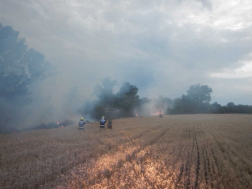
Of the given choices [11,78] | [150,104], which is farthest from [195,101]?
[11,78]

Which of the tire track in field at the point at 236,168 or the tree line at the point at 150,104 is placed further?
the tree line at the point at 150,104

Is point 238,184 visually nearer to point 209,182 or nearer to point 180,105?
point 209,182

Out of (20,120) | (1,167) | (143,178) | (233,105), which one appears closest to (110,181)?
(143,178)

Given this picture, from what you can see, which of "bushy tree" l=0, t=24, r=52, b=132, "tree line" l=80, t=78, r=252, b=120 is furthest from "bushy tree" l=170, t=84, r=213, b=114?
"bushy tree" l=0, t=24, r=52, b=132

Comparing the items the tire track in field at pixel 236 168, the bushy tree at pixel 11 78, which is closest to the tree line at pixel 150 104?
the bushy tree at pixel 11 78

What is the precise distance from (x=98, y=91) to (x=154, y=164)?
1777 inches

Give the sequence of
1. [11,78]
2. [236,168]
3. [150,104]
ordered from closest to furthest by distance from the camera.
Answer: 1. [236,168]
2. [11,78]
3. [150,104]

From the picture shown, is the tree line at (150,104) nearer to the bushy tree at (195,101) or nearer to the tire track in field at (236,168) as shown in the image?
the bushy tree at (195,101)

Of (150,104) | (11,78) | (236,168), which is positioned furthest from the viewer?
(150,104)

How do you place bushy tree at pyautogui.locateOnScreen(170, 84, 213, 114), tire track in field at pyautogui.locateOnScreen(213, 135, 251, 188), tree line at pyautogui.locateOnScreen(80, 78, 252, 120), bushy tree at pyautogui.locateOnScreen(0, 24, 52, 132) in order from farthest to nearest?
bushy tree at pyautogui.locateOnScreen(170, 84, 213, 114) → tree line at pyautogui.locateOnScreen(80, 78, 252, 120) → bushy tree at pyautogui.locateOnScreen(0, 24, 52, 132) → tire track in field at pyautogui.locateOnScreen(213, 135, 251, 188)

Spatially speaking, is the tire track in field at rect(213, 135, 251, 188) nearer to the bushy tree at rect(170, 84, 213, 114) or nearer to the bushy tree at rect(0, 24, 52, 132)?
the bushy tree at rect(0, 24, 52, 132)

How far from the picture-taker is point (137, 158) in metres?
7.69

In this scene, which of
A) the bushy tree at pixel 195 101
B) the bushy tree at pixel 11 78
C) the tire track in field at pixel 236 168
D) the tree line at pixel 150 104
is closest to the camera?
the tire track in field at pixel 236 168

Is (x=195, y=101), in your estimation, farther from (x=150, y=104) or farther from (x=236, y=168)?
(x=236, y=168)
